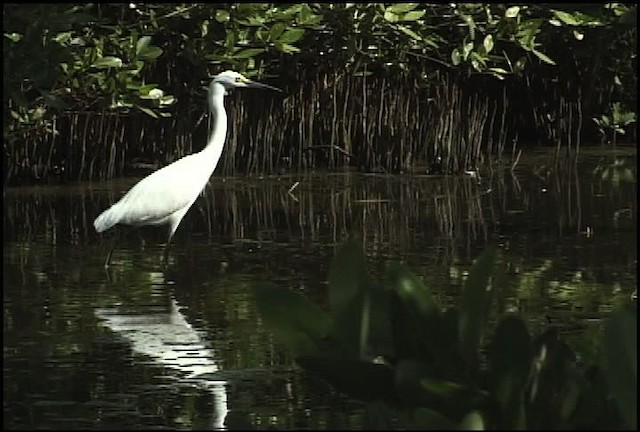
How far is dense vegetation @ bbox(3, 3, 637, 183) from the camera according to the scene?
11.1 metres

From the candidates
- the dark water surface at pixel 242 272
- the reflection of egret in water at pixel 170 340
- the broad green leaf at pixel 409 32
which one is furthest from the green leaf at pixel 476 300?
the broad green leaf at pixel 409 32

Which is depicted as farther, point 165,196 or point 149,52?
point 149,52

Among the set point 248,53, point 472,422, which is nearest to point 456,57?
point 248,53

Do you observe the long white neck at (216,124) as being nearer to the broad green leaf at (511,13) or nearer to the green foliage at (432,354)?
the broad green leaf at (511,13)

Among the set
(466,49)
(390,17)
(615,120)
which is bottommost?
(615,120)

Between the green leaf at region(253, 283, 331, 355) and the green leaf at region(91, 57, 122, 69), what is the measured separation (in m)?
8.27

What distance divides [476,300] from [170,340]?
3855 millimetres

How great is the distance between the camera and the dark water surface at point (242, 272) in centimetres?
504

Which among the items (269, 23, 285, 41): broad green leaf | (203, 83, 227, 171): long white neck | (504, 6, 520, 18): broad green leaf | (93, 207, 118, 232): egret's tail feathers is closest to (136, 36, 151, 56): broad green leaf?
(269, 23, 285, 41): broad green leaf

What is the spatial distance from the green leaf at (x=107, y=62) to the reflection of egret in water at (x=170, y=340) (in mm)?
3768

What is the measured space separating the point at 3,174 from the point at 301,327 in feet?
30.6

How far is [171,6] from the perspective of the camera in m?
11.5

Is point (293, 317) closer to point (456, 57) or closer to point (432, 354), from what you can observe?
point (432, 354)

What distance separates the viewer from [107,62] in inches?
411
